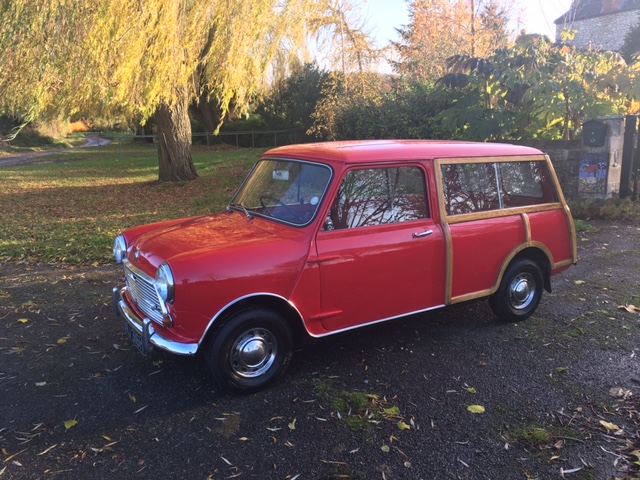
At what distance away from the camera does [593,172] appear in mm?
9766

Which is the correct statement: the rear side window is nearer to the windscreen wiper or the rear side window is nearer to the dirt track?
the dirt track

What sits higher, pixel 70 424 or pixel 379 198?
pixel 379 198

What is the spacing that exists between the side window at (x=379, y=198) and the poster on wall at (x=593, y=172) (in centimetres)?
712

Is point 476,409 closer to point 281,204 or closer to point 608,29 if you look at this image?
point 281,204

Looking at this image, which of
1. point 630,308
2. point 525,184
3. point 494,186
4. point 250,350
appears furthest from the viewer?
point 630,308

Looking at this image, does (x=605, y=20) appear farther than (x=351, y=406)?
Yes

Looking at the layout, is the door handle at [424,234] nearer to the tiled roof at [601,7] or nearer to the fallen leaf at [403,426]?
the fallen leaf at [403,426]

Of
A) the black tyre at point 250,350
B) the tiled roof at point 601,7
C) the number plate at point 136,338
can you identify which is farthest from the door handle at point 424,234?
the tiled roof at point 601,7

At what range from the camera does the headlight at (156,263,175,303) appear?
128 inches

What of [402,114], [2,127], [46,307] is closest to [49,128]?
[2,127]

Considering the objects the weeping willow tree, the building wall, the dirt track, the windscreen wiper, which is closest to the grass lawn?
the weeping willow tree

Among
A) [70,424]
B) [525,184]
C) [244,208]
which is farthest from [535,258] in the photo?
[70,424]

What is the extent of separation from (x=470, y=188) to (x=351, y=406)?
214 cm

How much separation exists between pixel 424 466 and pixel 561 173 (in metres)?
8.80
